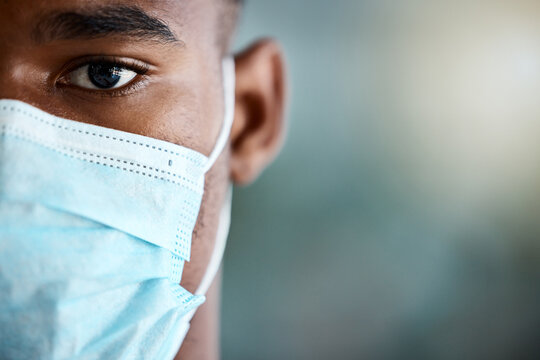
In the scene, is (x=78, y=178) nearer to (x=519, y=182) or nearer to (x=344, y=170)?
(x=344, y=170)

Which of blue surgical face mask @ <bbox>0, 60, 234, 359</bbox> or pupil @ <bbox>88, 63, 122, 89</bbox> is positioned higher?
pupil @ <bbox>88, 63, 122, 89</bbox>

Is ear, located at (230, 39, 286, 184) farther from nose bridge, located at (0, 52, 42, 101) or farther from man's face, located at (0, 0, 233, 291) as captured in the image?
nose bridge, located at (0, 52, 42, 101)

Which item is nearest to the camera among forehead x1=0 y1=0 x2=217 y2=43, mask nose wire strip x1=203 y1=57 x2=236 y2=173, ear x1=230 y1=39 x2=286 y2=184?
forehead x1=0 y1=0 x2=217 y2=43

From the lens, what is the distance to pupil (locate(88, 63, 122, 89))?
2.96ft

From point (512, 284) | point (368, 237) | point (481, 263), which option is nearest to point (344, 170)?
point (368, 237)

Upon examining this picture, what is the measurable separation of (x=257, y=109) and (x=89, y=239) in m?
0.63

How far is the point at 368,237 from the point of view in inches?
78.5

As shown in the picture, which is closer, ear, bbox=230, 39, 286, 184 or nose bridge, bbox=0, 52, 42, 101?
nose bridge, bbox=0, 52, 42, 101

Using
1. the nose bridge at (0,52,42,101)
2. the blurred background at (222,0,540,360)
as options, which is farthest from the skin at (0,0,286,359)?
the blurred background at (222,0,540,360)

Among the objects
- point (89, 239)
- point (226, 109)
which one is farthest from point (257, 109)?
point (89, 239)

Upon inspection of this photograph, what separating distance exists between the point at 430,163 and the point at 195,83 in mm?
1309

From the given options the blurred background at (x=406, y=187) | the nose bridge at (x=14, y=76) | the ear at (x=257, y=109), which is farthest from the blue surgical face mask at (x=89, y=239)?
the blurred background at (x=406, y=187)

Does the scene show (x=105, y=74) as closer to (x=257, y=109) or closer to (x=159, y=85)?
(x=159, y=85)

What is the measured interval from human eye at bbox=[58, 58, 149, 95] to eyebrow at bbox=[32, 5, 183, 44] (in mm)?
53
